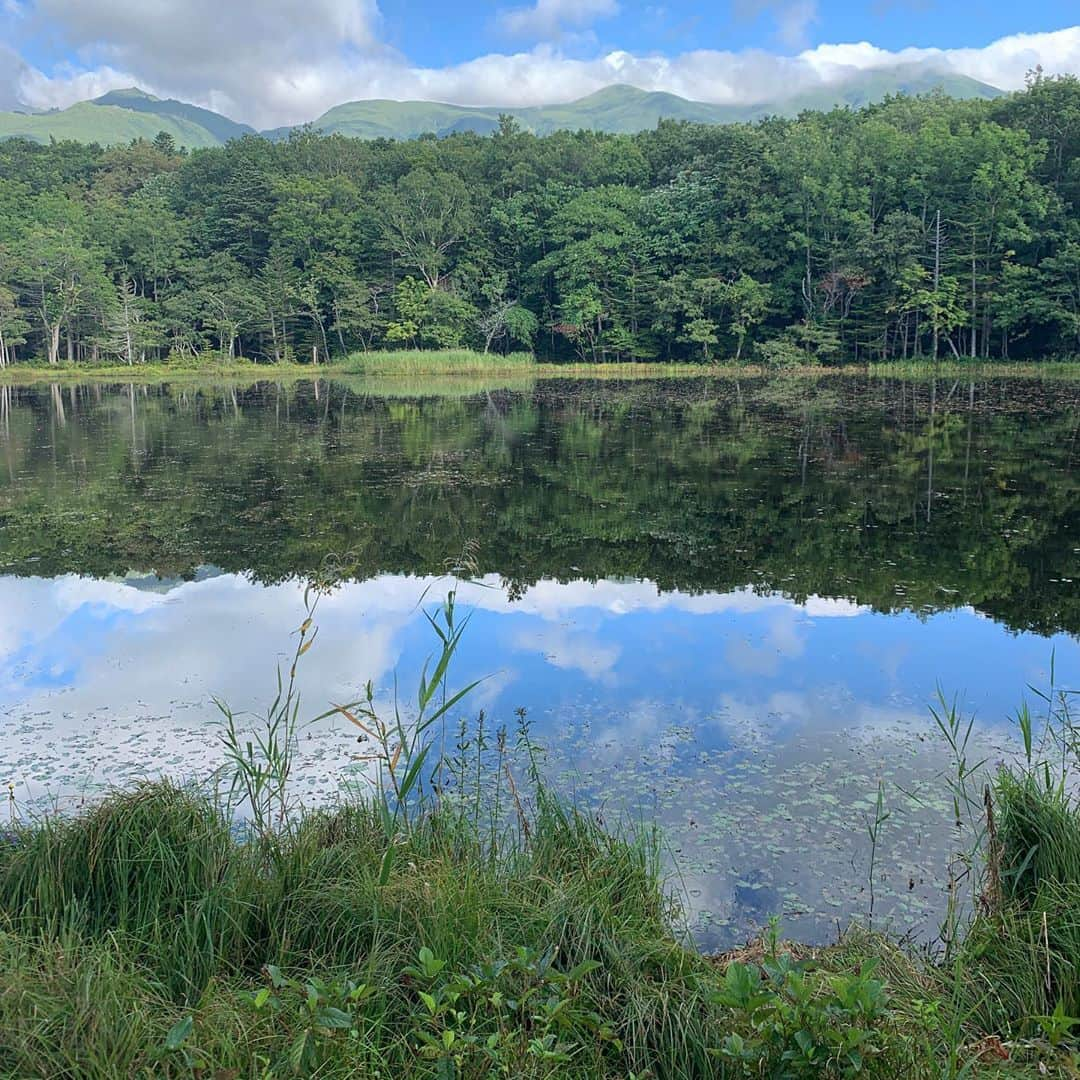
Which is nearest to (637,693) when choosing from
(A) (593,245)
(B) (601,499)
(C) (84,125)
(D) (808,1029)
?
(D) (808,1029)

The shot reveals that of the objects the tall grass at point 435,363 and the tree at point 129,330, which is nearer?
the tall grass at point 435,363

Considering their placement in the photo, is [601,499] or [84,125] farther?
[84,125]

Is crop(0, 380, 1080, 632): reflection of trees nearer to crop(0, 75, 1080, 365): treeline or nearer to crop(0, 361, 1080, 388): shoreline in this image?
crop(0, 361, 1080, 388): shoreline

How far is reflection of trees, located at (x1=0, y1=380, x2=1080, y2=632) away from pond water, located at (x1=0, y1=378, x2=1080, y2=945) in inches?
2.3

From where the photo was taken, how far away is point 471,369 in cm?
3897

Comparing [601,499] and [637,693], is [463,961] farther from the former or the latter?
[601,499]

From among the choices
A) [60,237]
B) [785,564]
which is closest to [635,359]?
[60,237]

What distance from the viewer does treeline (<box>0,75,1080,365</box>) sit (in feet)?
112

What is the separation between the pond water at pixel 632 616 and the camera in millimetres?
3902

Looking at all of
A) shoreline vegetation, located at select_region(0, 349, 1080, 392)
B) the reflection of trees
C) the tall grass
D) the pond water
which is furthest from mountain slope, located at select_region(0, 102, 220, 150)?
the pond water

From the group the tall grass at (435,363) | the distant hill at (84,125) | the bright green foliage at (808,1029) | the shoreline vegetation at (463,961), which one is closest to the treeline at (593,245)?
the tall grass at (435,363)

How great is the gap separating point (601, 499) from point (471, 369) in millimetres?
29371

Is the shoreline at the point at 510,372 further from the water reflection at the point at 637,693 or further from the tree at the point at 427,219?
the water reflection at the point at 637,693

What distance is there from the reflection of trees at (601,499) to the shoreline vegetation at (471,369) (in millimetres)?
13566
